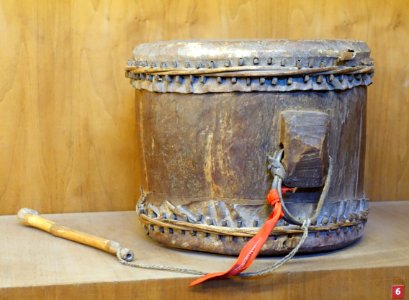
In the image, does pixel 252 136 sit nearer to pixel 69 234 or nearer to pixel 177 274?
pixel 177 274

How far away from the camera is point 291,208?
1245mm

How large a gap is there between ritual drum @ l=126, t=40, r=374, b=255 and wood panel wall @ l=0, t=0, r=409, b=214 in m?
0.27

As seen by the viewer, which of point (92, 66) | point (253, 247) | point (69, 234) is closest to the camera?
point (253, 247)

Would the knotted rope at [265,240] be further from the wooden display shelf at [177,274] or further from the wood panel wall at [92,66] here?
the wood panel wall at [92,66]

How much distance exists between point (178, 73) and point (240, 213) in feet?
0.79

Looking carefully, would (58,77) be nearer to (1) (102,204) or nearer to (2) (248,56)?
(1) (102,204)

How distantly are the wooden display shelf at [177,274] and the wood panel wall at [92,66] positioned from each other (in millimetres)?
220

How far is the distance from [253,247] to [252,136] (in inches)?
6.9

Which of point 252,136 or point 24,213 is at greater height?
point 252,136

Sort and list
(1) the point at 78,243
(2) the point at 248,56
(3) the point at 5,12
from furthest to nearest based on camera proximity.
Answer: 1. (3) the point at 5,12
2. (1) the point at 78,243
3. (2) the point at 248,56

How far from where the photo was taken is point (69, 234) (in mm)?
1381

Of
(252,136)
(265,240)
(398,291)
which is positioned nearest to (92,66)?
(252,136)

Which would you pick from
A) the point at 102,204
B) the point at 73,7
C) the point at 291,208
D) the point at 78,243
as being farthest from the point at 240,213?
the point at 73,7

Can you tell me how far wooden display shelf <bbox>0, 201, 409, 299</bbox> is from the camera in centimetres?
115
